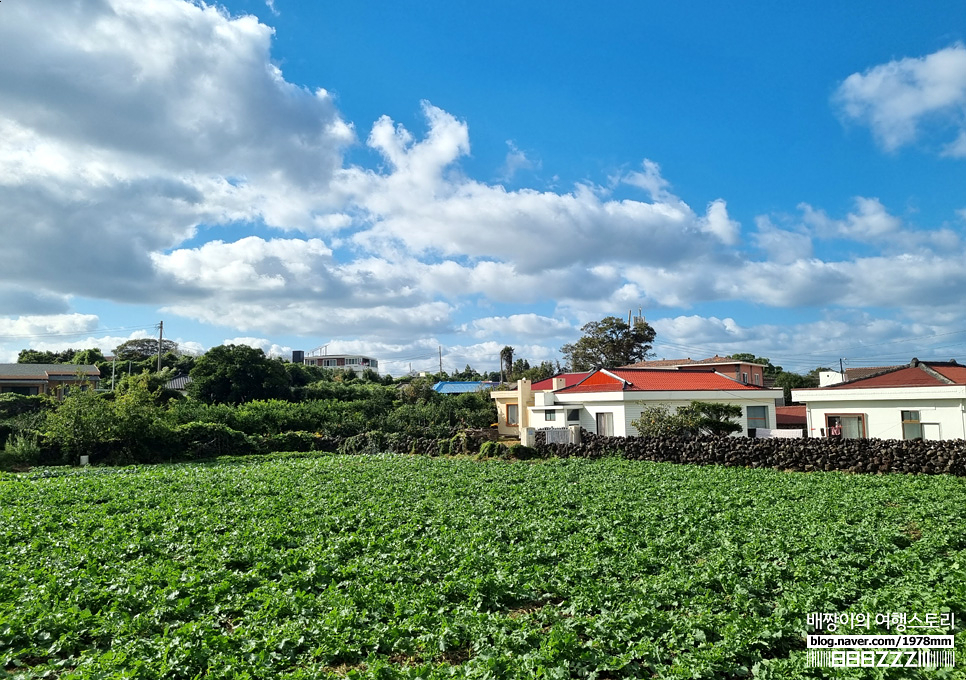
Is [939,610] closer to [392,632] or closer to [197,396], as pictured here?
[392,632]

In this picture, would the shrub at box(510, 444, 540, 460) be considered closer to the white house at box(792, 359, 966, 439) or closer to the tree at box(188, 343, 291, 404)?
the white house at box(792, 359, 966, 439)

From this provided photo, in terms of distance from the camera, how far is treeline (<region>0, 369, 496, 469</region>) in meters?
22.6

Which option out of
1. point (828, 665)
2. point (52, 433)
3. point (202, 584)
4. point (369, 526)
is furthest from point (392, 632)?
point (52, 433)

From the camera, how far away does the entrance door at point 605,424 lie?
2539 centimetres

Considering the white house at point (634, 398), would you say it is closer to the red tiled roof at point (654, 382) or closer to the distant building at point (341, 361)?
the red tiled roof at point (654, 382)

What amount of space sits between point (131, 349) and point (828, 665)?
73281mm

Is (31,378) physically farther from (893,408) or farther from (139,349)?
(893,408)

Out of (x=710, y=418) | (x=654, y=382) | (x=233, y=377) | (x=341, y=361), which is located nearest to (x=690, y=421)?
A: (x=710, y=418)

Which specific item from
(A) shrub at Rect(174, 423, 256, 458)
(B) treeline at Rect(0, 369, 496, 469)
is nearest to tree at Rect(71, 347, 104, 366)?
(B) treeline at Rect(0, 369, 496, 469)

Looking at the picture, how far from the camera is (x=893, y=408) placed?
20.8 metres

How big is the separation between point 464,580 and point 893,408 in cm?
2005

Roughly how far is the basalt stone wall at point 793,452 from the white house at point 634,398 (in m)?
3.35

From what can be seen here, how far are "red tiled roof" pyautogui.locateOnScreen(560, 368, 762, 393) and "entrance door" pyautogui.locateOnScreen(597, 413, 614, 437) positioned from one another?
1085 mm

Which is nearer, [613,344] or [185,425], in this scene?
[185,425]
